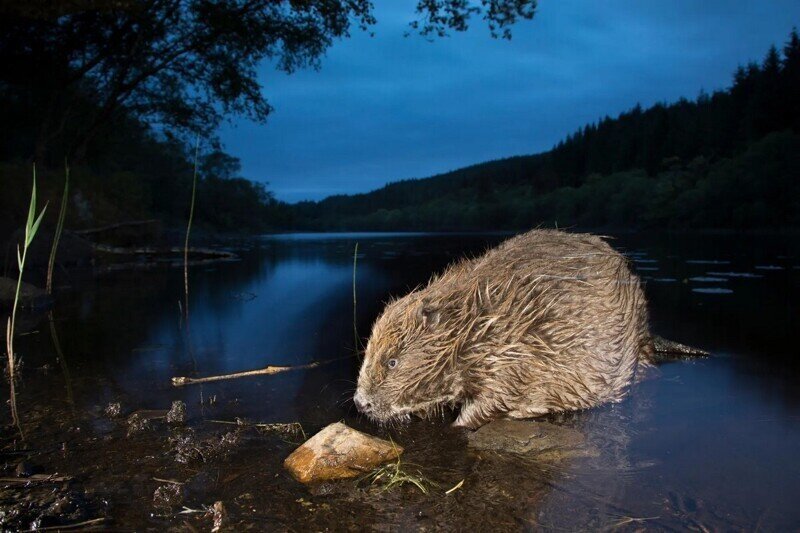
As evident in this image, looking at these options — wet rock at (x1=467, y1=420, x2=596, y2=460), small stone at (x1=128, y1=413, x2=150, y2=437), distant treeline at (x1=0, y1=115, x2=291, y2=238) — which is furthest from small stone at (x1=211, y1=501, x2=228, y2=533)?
distant treeline at (x1=0, y1=115, x2=291, y2=238)

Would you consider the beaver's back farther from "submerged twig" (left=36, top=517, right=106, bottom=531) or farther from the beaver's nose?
"submerged twig" (left=36, top=517, right=106, bottom=531)

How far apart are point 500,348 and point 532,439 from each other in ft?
2.60

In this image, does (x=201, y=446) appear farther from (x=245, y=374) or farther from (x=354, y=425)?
(x=245, y=374)

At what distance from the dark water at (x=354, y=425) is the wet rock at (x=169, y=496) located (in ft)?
0.11

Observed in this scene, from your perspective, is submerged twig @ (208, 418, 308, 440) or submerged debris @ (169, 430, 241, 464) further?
submerged twig @ (208, 418, 308, 440)

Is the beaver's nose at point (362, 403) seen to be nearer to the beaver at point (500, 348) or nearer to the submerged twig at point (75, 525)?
the beaver at point (500, 348)

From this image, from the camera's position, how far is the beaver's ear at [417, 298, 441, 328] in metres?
4.00

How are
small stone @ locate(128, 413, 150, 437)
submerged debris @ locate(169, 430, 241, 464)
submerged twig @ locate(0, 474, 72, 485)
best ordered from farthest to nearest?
small stone @ locate(128, 413, 150, 437), submerged debris @ locate(169, 430, 241, 464), submerged twig @ locate(0, 474, 72, 485)

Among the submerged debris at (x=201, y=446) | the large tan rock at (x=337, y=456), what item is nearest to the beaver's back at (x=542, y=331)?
the large tan rock at (x=337, y=456)

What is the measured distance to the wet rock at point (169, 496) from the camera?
2512 millimetres

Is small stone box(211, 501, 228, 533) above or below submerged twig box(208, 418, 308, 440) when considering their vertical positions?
above

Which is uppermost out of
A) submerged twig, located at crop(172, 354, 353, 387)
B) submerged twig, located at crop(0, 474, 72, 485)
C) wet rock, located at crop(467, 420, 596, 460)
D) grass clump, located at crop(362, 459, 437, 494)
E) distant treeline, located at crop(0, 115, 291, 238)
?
distant treeline, located at crop(0, 115, 291, 238)

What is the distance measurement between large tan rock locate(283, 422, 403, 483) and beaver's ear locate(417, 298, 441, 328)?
110 cm

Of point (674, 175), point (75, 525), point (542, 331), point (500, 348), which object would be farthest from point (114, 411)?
point (674, 175)
